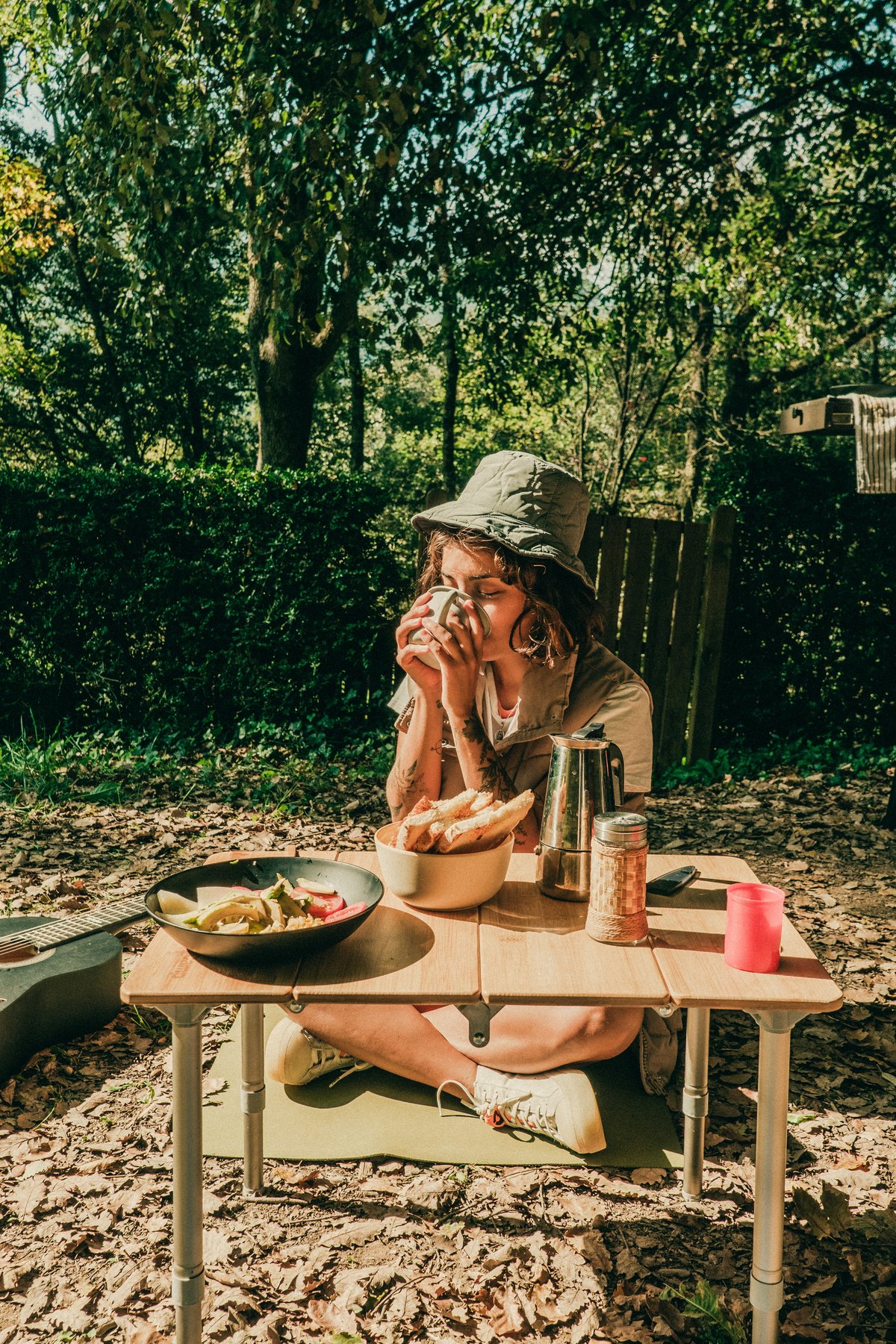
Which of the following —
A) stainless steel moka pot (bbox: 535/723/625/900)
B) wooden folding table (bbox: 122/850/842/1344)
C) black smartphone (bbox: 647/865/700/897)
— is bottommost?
wooden folding table (bbox: 122/850/842/1344)

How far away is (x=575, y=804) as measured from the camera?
6.12 ft

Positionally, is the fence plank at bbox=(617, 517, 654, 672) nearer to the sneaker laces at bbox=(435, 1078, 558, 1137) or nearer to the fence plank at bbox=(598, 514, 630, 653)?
the fence plank at bbox=(598, 514, 630, 653)

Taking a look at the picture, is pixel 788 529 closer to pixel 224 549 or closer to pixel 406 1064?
pixel 224 549

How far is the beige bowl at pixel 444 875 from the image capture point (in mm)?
1782

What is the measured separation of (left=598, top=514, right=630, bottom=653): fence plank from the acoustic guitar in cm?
411

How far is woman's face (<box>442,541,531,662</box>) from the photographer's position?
2543mm

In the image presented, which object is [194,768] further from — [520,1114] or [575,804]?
[575,804]

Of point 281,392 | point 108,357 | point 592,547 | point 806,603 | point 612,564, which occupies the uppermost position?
point 108,357

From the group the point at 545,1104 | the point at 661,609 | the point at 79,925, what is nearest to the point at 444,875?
the point at 545,1104

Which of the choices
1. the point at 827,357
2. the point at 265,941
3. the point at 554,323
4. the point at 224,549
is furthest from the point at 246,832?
the point at 827,357

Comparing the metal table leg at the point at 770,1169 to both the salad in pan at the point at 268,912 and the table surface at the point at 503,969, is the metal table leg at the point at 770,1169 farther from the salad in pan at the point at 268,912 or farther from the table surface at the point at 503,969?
the salad in pan at the point at 268,912

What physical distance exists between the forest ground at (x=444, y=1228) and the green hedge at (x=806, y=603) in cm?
361

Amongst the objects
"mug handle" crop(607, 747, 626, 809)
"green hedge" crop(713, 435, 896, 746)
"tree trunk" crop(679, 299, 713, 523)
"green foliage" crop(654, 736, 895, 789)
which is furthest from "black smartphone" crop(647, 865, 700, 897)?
"tree trunk" crop(679, 299, 713, 523)

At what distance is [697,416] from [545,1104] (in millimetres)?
13149
